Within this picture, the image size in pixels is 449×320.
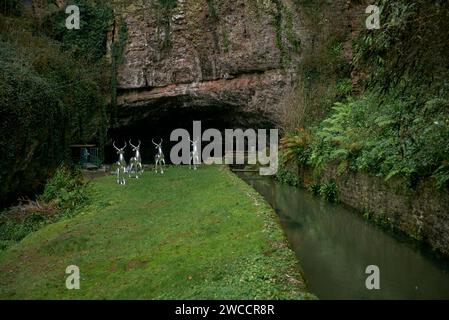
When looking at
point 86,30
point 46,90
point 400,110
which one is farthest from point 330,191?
point 86,30

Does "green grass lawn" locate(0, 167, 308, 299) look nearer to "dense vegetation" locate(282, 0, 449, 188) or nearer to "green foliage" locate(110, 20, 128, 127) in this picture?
"dense vegetation" locate(282, 0, 449, 188)

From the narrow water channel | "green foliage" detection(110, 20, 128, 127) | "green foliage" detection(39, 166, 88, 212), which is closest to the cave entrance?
"green foliage" detection(110, 20, 128, 127)

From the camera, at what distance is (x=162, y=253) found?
914 centimetres

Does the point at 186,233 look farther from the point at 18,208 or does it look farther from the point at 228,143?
the point at 228,143

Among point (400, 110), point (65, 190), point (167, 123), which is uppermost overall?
point (167, 123)

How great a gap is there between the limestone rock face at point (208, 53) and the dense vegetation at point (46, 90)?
1.99 metres

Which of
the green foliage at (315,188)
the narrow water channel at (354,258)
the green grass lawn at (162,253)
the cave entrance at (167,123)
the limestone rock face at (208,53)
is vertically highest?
the limestone rock face at (208,53)

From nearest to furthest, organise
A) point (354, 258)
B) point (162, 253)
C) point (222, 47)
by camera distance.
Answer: point (162, 253) → point (354, 258) → point (222, 47)

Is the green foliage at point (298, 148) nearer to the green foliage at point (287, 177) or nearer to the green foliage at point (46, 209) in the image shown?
the green foliage at point (287, 177)

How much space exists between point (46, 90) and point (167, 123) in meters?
14.3

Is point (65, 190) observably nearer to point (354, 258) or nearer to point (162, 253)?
point (162, 253)

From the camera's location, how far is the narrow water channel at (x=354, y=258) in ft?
27.5

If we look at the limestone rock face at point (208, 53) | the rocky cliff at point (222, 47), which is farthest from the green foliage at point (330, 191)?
the limestone rock face at point (208, 53)

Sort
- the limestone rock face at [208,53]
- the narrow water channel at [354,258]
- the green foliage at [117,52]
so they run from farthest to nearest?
the green foliage at [117,52]
the limestone rock face at [208,53]
the narrow water channel at [354,258]
